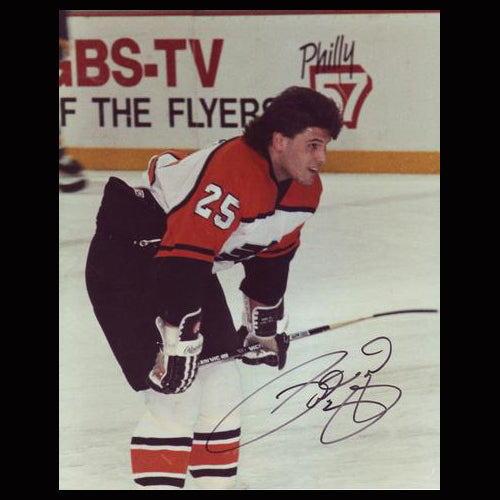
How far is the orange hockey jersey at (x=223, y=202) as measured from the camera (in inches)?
87.2

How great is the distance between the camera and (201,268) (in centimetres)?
222

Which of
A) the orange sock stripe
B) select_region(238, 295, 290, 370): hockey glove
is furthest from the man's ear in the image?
the orange sock stripe

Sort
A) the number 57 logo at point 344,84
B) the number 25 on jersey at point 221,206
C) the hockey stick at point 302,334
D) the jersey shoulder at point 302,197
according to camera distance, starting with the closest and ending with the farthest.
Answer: the number 25 on jersey at point 221,206 < the jersey shoulder at point 302,197 < the hockey stick at point 302,334 < the number 57 logo at point 344,84

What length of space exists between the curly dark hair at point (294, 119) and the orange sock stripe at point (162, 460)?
0.82m

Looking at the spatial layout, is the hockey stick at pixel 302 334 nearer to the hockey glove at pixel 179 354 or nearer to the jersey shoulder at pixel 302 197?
the hockey glove at pixel 179 354

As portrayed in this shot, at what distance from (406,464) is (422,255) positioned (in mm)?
568

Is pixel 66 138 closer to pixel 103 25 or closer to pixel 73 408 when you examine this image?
pixel 103 25

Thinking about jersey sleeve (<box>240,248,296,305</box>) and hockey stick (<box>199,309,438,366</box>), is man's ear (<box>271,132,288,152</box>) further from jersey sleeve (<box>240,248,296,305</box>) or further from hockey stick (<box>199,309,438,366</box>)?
hockey stick (<box>199,309,438,366</box>)

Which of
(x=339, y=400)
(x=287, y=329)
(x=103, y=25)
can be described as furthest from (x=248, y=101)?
(x=339, y=400)

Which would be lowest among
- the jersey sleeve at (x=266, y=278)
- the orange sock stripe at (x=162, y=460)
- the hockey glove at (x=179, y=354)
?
the orange sock stripe at (x=162, y=460)

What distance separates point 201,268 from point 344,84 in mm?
799
